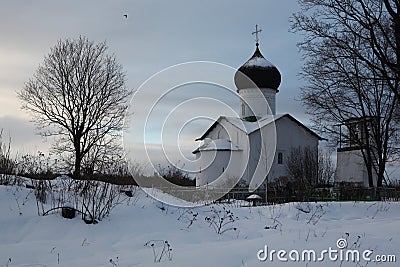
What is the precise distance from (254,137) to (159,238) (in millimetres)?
28876

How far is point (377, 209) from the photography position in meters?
14.0

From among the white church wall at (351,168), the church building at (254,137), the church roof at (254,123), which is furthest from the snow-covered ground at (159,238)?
the church roof at (254,123)

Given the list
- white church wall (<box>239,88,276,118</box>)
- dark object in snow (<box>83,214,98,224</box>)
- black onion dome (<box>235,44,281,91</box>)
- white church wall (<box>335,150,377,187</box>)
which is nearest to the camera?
dark object in snow (<box>83,214,98,224</box>)

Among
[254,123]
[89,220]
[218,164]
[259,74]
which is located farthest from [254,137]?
[89,220]

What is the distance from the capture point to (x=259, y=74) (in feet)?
121

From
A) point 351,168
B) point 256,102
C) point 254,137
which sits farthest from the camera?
point 256,102

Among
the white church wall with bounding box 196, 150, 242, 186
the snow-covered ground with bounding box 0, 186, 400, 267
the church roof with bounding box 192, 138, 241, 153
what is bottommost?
the snow-covered ground with bounding box 0, 186, 400, 267

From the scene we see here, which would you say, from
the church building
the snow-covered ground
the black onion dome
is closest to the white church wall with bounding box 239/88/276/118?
the church building

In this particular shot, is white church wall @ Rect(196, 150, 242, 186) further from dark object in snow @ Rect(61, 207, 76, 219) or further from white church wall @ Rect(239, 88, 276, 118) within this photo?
dark object in snow @ Rect(61, 207, 76, 219)

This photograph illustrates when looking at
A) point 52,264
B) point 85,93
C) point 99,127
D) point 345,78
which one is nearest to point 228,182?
point 99,127

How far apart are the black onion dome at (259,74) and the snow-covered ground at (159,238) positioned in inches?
1051

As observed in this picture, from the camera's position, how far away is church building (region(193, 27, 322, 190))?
34.9 meters

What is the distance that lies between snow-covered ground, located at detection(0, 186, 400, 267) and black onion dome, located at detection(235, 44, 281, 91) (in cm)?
2670

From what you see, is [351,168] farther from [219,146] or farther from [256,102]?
[219,146]
